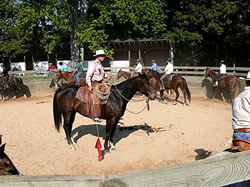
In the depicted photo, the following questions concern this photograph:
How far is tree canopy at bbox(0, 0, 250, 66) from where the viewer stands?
66.2 feet

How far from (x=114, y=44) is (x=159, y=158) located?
20352mm

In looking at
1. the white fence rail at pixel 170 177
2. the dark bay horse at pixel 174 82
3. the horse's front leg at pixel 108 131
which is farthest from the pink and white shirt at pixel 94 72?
the dark bay horse at pixel 174 82

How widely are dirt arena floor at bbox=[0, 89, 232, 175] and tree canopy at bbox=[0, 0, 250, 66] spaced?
39.0 feet

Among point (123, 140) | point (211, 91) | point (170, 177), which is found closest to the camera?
point (170, 177)

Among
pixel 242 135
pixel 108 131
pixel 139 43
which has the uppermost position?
pixel 139 43

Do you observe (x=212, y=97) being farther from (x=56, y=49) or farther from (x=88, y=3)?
(x=56, y=49)

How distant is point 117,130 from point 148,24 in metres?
17.3

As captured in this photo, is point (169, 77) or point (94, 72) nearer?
point (94, 72)

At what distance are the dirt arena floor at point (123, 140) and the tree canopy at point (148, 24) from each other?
468 inches

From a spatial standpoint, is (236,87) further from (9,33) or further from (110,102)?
(9,33)

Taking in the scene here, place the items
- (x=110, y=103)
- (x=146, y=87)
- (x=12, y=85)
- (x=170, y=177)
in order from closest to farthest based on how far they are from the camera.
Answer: (x=170, y=177) → (x=110, y=103) → (x=146, y=87) → (x=12, y=85)

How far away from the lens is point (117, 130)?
319 inches

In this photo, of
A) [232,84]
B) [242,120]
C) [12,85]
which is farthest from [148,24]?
[242,120]

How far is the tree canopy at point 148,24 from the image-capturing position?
20.2m
